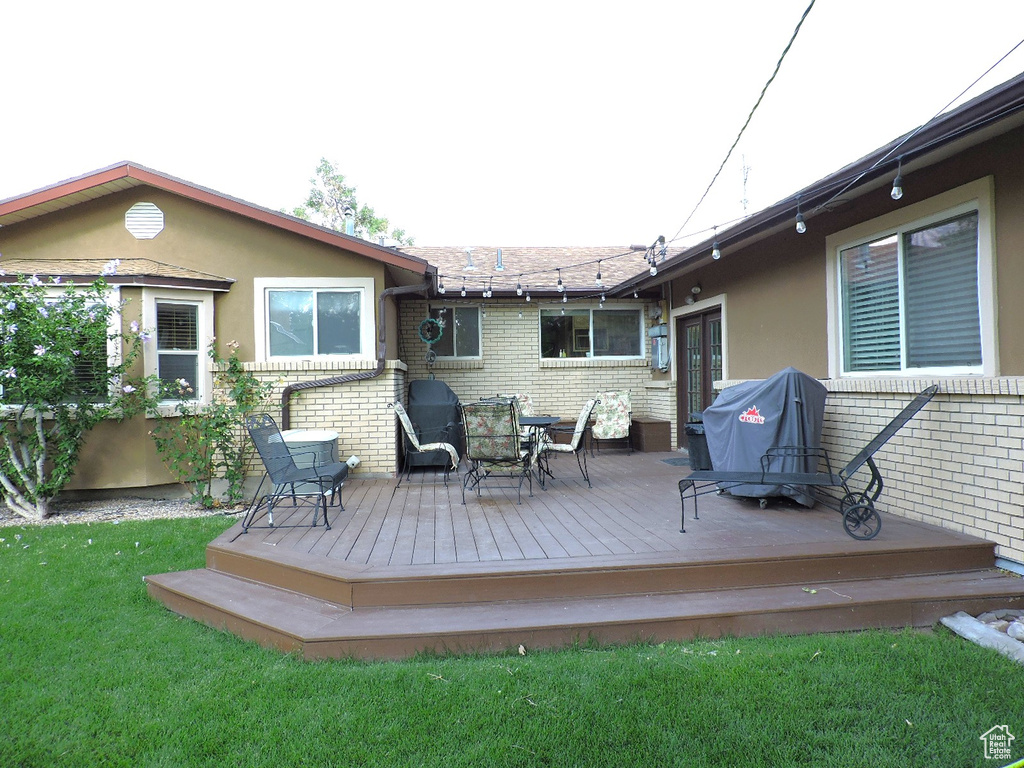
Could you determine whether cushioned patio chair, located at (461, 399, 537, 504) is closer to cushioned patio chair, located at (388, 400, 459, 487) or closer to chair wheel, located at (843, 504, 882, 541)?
cushioned patio chair, located at (388, 400, 459, 487)

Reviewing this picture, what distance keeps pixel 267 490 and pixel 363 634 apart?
4342 millimetres

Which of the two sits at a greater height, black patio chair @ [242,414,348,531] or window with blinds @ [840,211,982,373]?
window with blinds @ [840,211,982,373]

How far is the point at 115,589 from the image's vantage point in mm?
4344

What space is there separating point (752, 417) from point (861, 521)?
49.6 inches

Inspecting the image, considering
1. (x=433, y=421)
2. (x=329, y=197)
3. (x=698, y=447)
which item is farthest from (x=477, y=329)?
(x=329, y=197)

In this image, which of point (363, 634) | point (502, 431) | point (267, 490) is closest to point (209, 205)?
point (267, 490)

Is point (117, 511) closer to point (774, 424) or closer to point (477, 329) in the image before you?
point (477, 329)

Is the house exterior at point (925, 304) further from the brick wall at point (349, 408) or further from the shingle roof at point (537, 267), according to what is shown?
the brick wall at point (349, 408)

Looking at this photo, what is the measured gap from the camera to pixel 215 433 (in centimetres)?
638

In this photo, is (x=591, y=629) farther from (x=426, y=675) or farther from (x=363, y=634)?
(x=363, y=634)

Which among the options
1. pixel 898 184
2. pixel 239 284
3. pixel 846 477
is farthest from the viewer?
pixel 239 284

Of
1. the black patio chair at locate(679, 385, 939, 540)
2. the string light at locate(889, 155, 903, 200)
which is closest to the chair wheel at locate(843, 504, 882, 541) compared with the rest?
the black patio chair at locate(679, 385, 939, 540)

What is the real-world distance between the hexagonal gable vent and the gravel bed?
3088 millimetres

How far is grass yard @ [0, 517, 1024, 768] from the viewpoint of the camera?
239 cm
